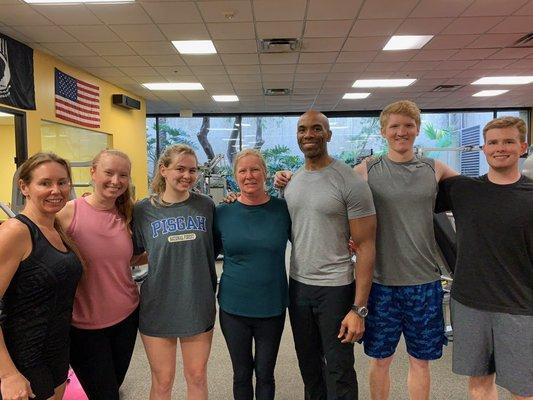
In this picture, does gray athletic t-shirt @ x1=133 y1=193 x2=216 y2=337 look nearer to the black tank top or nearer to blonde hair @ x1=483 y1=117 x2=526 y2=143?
the black tank top

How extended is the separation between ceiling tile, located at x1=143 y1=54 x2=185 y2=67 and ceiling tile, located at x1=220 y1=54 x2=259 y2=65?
68 centimetres

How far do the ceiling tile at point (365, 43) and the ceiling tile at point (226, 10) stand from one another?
157 centimetres

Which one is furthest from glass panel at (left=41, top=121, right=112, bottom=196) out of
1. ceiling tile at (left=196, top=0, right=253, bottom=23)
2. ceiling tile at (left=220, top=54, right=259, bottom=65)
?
ceiling tile at (left=196, top=0, right=253, bottom=23)

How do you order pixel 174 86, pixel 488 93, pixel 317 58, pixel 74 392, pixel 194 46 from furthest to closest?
pixel 488 93
pixel 174 86
pixel 317 58
pixel 194 46
pixel 74 392

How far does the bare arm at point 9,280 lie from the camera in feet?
4.47

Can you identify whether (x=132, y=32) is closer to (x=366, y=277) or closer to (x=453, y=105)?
(x=366, y=277)

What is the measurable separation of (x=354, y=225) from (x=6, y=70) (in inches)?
198

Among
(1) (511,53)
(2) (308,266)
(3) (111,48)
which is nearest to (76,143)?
(3) (111,48)

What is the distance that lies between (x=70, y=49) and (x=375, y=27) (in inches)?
162

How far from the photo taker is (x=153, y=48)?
5590 mm

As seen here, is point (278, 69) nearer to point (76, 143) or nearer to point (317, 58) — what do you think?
point (317, 58)

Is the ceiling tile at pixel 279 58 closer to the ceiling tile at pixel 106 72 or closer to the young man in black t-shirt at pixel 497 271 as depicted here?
the ceiling tile at pixel 106 72

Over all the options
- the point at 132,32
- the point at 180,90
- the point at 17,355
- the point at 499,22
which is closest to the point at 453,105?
the point at 499,22

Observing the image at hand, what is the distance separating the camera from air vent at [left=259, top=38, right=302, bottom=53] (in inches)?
212
